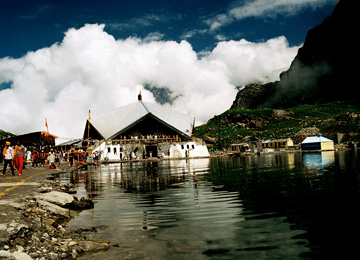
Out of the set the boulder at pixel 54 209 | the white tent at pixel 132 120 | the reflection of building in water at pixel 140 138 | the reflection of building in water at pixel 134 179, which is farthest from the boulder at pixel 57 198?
the white tent at pixel 132 120

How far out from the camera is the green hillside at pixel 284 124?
105 m

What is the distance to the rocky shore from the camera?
15.3ft

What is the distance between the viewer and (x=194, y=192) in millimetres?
11094

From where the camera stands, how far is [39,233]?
569 cm

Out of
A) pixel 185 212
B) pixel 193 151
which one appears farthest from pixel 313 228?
pixel 193 151

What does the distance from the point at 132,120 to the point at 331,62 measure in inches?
6072

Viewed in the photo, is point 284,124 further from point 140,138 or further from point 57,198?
point 57,198

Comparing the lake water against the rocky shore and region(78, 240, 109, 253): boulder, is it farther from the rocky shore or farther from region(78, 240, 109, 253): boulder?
the rocky shore

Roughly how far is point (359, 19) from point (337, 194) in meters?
177

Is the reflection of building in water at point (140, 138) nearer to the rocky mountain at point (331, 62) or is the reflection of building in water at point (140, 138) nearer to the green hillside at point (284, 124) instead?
the green hillside at point (284, 124)

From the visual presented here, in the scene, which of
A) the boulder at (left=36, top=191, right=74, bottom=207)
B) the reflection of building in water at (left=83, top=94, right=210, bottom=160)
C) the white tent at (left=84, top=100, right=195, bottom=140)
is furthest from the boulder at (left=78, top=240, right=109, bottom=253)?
the white tent at (left=84, top=100, right=195, bottom=140)

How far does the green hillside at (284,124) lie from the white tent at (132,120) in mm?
35958

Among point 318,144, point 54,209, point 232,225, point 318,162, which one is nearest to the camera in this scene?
point 232,225

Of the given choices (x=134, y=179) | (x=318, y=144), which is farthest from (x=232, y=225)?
(x=318, y=144)
